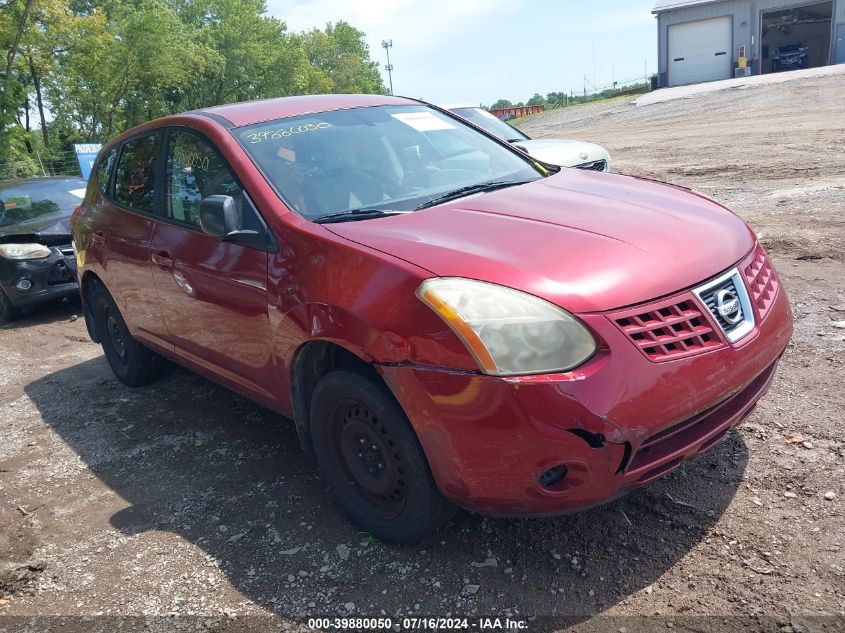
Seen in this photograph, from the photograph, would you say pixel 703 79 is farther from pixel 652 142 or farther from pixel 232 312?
pixel 232 312

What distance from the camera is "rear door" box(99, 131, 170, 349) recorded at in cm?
430

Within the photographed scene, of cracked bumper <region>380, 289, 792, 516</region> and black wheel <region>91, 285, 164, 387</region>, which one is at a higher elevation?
cracked bumper <region>380, 289, 792, 516</region>

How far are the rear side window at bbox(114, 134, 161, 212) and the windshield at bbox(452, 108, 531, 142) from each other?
5360mm

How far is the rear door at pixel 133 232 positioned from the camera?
4.30 metres

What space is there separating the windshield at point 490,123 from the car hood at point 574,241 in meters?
6.07

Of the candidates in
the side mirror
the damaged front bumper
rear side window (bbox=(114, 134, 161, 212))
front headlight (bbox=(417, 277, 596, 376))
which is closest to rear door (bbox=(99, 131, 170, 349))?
rear side window (bbox=(114, 134, 161, 212))

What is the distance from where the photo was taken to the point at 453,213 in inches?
122

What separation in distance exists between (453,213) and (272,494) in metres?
1.63

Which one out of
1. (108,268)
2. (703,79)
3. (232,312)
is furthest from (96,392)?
(703,79)

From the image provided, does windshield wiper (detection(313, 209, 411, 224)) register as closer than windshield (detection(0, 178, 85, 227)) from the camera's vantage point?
Yes

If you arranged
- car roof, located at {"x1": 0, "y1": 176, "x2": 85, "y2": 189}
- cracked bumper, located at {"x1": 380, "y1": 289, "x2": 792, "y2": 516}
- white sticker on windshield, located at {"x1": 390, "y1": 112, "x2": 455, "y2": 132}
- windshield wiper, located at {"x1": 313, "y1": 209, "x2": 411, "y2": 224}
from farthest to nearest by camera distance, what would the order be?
car roof, located at {"x1": 0, "y1": 176, "x2": 85, "y2": 189}
white sticker on windshield, located at {"x1": 390, "y1": 112, "x2": 455, "y2": 132}
windshield wiper, located at {"x1": 313, "y1": 209, "x2": 411, "y2": 224}
cracked bumper, located at {"x1": 380, "y1": 289, "x2": 792, "y2": 516}

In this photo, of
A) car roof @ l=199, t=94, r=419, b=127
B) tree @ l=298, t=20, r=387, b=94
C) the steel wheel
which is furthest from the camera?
tree @ l=298, t=20, r=387, b=94

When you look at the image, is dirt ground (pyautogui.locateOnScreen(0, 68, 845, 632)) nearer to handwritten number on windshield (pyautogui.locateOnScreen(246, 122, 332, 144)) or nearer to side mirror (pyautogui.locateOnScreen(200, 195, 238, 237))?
side mirror (pyautogui.locateOnScreen(200, 195, 238, 237))

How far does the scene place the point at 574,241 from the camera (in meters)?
2.71
